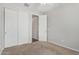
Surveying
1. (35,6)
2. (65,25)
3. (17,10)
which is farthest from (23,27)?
(65,25)

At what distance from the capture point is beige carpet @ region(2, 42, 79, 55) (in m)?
1.40

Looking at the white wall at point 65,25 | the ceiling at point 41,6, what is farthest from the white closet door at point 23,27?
the white wall at point 65,25

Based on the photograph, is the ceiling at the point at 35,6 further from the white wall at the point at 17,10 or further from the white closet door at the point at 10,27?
the white closet door at the point at 10,27

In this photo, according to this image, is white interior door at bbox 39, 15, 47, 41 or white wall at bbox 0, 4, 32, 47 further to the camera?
white interior door at bbox 39, 15, 47, 41

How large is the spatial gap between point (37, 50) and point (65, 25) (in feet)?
2.12

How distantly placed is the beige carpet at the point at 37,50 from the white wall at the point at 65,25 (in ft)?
0.33

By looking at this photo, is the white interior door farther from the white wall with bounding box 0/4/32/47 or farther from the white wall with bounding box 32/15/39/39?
the white wall with bounding box 0/4/32/47

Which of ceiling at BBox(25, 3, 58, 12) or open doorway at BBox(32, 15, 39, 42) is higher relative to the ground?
ceiling at BBox(25, 3, 58, 12)

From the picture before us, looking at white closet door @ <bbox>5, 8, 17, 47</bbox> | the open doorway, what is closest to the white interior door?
the open doorway

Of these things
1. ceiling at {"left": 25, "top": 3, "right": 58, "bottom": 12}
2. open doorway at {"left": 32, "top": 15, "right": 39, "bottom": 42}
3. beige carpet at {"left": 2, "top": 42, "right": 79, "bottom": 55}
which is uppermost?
ceiling at {"left": 25, "top": 3, "right": 58, "bottom": 12}

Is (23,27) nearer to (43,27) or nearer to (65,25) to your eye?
(43,27)

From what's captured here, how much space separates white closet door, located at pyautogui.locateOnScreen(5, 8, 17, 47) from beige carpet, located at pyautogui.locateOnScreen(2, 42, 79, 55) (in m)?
0.10

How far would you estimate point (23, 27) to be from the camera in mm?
1511
